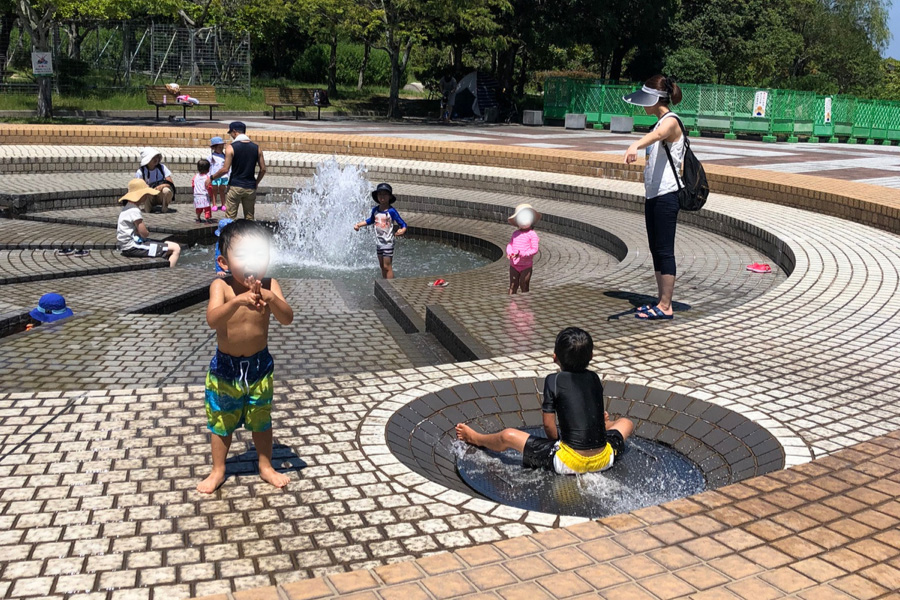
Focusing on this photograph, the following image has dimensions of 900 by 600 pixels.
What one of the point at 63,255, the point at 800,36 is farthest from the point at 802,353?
the point at 800,36

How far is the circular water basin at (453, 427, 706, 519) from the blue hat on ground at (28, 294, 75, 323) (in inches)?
168

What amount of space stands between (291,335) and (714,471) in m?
3.95

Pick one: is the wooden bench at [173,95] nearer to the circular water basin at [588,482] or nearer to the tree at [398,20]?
the tree at [398,20]

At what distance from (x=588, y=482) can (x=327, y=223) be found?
883cm

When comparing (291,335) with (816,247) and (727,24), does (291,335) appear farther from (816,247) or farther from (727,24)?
(727,24)

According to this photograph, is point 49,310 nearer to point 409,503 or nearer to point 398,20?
point 409,503

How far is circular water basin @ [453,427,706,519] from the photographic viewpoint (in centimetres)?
411

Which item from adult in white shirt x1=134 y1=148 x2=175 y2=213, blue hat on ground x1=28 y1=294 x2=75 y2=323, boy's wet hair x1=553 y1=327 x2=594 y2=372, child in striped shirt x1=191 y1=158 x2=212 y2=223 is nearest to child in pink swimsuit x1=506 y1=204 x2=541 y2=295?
boy's wet hair x1=553 y1=327 x2=594 y2=372

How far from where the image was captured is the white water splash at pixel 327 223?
11367 mm

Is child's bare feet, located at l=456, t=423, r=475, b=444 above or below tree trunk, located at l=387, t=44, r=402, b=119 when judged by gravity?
below

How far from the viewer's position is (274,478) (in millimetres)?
3992

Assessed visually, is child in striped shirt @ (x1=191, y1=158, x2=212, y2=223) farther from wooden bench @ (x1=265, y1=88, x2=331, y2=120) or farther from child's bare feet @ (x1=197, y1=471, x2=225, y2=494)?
wooden bench @ (x1=265, y1=88, x2=331, y2=120)

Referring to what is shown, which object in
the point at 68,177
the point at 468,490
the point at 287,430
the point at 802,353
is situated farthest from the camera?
the point at 68,177

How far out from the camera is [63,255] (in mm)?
9695
